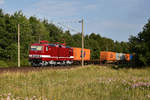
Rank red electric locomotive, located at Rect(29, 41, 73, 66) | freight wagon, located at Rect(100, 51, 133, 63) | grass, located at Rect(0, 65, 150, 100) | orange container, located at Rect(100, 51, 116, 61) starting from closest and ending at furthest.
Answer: grass, located at Rect(0, 65, 150, 100) → red electric locomotive, located at Rect(29, 41, 73, 66) → orange container, located at Rect(100, 51, 116, 61) → freight wagon, located at Rect(100, 51, 133, 63)

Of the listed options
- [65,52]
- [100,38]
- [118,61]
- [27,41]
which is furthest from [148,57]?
[100,38]

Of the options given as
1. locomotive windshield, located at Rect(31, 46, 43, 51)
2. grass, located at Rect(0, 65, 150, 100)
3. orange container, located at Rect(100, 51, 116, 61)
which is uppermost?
locomotive windshield, located at Rect(31, 46, 43, 51)

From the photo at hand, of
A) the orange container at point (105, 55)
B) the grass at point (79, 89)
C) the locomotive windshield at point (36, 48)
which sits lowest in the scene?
the grass at point (79, 89)

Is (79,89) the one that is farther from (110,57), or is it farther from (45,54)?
(110,57)

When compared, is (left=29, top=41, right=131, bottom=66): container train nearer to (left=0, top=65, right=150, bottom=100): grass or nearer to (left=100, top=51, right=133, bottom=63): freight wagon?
(left=100, top=51, right=133, bottom=63): freight wagon

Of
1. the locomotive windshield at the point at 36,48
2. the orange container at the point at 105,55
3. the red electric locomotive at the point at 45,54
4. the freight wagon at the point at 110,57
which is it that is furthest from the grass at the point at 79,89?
the freight wagon at the point at 110,57

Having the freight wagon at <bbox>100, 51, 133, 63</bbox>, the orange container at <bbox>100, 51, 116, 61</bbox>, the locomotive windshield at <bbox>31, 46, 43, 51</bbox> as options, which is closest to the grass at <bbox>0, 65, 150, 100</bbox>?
the locomotive windshield at <bbox>31, 46, 43, 51</bbox>

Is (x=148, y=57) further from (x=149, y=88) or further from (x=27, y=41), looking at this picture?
(x=27, y=41)

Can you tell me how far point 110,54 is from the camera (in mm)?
48406

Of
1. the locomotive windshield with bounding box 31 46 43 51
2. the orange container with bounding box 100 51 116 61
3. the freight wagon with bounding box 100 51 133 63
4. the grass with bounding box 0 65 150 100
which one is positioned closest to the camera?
the grass with bounding box 0 65 150 100

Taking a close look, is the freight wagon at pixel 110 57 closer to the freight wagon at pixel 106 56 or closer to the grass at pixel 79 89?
the freight wagon at pixel 106 56

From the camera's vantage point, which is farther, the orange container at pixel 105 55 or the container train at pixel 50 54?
the orange container at pixel 105 55

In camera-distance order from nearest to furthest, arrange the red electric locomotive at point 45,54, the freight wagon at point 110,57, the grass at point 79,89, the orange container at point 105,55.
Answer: the grass at point 79,89 < the red electric locomotive at point 45,54 < the orange container at point 105,55 < the freight wagon at point 110,57

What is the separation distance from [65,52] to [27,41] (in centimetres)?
1467
